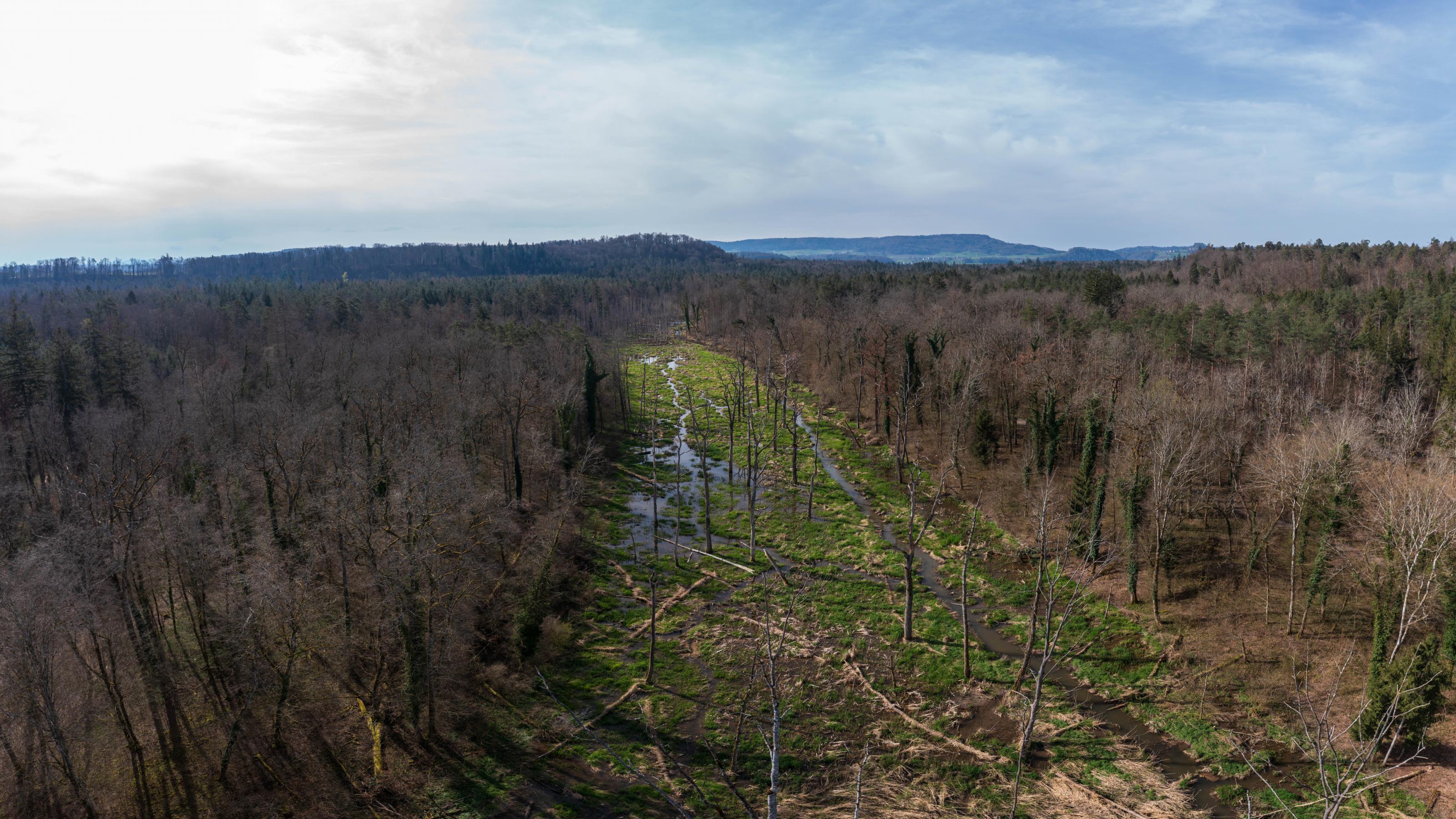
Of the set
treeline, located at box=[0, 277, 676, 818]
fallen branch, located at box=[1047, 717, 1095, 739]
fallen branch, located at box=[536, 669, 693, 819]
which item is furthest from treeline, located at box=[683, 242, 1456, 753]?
treeline, located at box=[0, 277, 676, 818]

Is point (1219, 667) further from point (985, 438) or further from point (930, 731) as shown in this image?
point (985, 438)

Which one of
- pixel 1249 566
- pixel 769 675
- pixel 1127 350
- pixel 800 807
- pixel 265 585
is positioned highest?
pixel 1127 350

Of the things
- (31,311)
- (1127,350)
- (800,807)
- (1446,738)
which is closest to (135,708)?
(800,807)

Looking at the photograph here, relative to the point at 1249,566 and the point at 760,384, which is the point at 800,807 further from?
the point at 760,384

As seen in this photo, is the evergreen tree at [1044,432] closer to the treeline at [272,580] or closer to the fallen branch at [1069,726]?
the fallen branch at [1069,726]

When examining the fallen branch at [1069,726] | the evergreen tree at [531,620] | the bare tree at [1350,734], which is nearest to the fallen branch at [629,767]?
the evergreen tree at [531,620]

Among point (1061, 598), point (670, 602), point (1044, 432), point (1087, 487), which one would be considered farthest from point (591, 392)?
point (1061, 598)

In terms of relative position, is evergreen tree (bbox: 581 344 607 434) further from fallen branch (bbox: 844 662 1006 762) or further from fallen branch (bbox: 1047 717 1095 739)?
fallen branch (bbox: 1047 717 1095 739)
